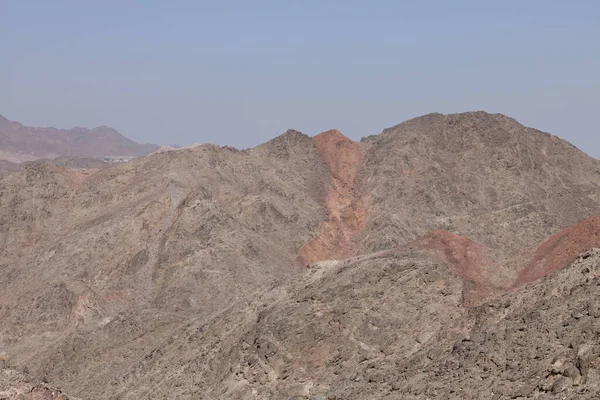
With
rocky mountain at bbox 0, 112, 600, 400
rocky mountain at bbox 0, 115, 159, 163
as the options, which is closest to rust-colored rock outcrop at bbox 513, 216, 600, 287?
rocky mountain at bbox 0, 112, 600, 400

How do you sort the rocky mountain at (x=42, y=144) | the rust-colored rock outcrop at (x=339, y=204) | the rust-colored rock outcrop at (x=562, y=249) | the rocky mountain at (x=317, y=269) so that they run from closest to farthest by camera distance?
1. the rocky mountain at (x=317, y=269)
2. the rust-colored rock outcrop at (x=562, y=249)
3. the rust-colored rock outcrop at (x=339, y=204)
4. the rocky mountain at (x=42, y=144)

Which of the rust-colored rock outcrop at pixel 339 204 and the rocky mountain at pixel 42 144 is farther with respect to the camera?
the rocky mountain at pixel 42 144

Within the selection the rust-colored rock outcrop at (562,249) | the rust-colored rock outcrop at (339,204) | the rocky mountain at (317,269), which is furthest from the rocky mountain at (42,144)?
the rust-colored rock outcrop at (562,249)

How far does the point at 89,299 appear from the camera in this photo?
37.6 m

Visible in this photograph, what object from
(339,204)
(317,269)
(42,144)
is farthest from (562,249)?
(42,144)

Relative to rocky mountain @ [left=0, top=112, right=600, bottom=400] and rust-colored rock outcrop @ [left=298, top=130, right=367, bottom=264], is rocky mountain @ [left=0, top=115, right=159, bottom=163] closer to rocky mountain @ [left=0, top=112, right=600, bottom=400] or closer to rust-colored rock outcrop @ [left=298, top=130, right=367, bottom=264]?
rust-colored rock outcrop @ [left=298, top=130, right=367, bottom=264]

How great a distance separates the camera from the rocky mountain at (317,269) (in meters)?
19.4

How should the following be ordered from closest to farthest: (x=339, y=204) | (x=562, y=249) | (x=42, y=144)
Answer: (x=562, y=249)
(x=339, y=204)
(x=42, y=144)

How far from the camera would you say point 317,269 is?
90.7ft

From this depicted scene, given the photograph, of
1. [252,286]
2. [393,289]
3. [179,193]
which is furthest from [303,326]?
[179,193]

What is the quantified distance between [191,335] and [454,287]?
9816 millimetres

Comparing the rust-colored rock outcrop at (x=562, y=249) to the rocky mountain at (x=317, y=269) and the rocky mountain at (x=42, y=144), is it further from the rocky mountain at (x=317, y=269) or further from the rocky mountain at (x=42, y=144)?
the rocky mountain at (x=42, y=144)

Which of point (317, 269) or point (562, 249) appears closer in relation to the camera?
point (562, 249)

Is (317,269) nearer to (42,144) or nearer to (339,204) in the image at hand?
(339,204)
